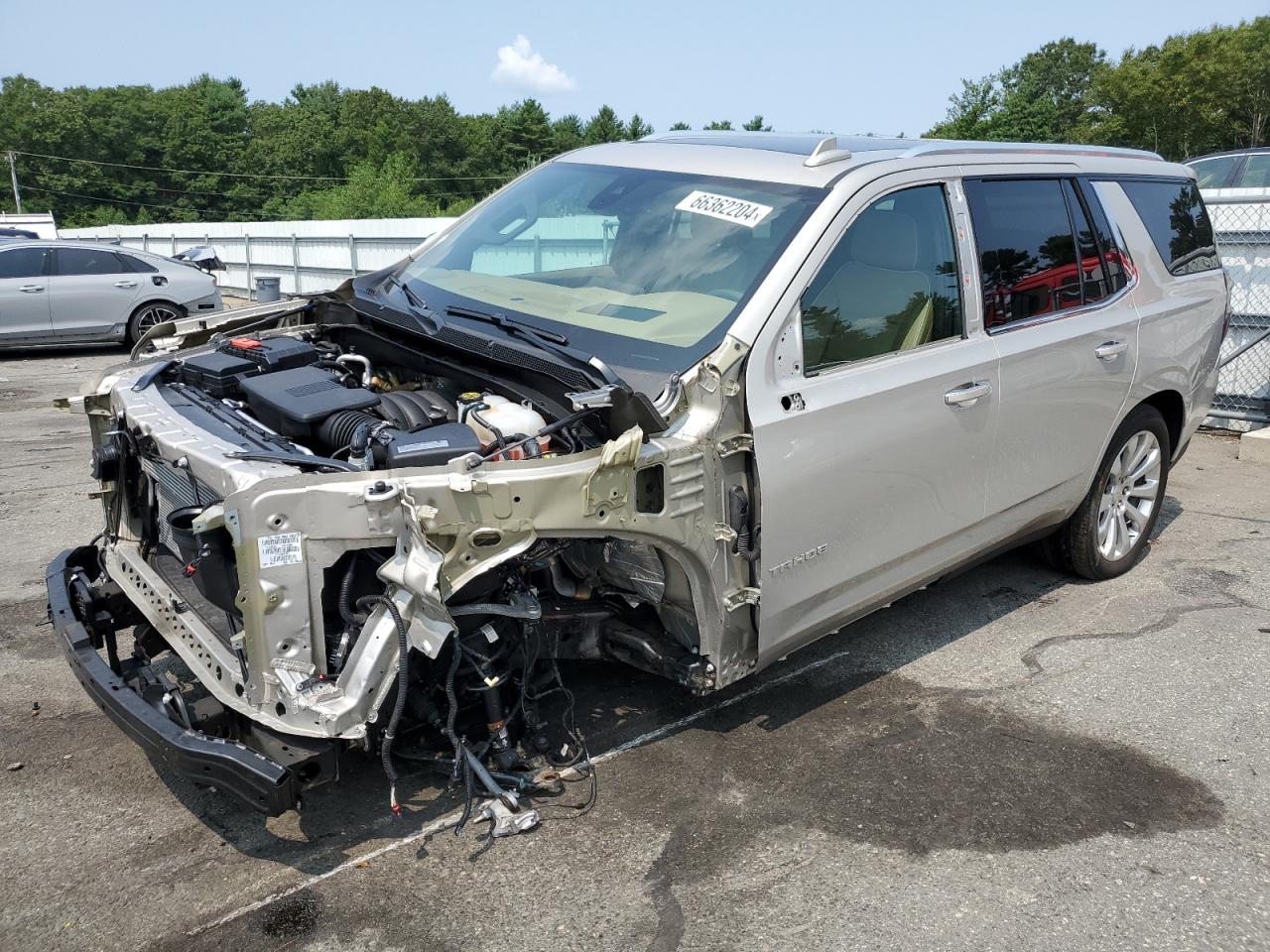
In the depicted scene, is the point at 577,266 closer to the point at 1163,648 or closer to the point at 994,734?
the point at 994,734

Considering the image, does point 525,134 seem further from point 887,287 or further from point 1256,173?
point 887,287

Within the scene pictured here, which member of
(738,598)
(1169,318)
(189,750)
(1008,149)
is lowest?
(189,750)

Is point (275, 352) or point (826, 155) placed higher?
point (826, 155)

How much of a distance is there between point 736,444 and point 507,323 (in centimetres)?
99

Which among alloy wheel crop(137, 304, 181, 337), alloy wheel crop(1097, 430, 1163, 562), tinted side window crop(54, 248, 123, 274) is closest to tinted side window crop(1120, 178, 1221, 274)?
alloy wheel crop(1097, 430, 1163, 562)

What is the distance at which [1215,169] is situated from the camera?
12.4 meters

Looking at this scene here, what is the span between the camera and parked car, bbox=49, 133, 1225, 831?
2910 mm

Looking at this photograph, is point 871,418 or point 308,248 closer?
point 871,418

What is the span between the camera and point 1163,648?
487 cm

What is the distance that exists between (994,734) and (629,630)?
1.52 meters

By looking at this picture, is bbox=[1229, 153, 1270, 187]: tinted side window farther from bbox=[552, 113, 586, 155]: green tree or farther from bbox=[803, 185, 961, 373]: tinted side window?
bbox=[552, 113, 586, 155]: green tree

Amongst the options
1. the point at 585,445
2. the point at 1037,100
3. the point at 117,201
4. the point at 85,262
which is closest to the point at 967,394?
the point at 585,445

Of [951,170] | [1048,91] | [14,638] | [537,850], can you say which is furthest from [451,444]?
[1048,91]

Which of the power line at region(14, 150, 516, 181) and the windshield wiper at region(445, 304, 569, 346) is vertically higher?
the power line at region(14, 150, 516, 181)
